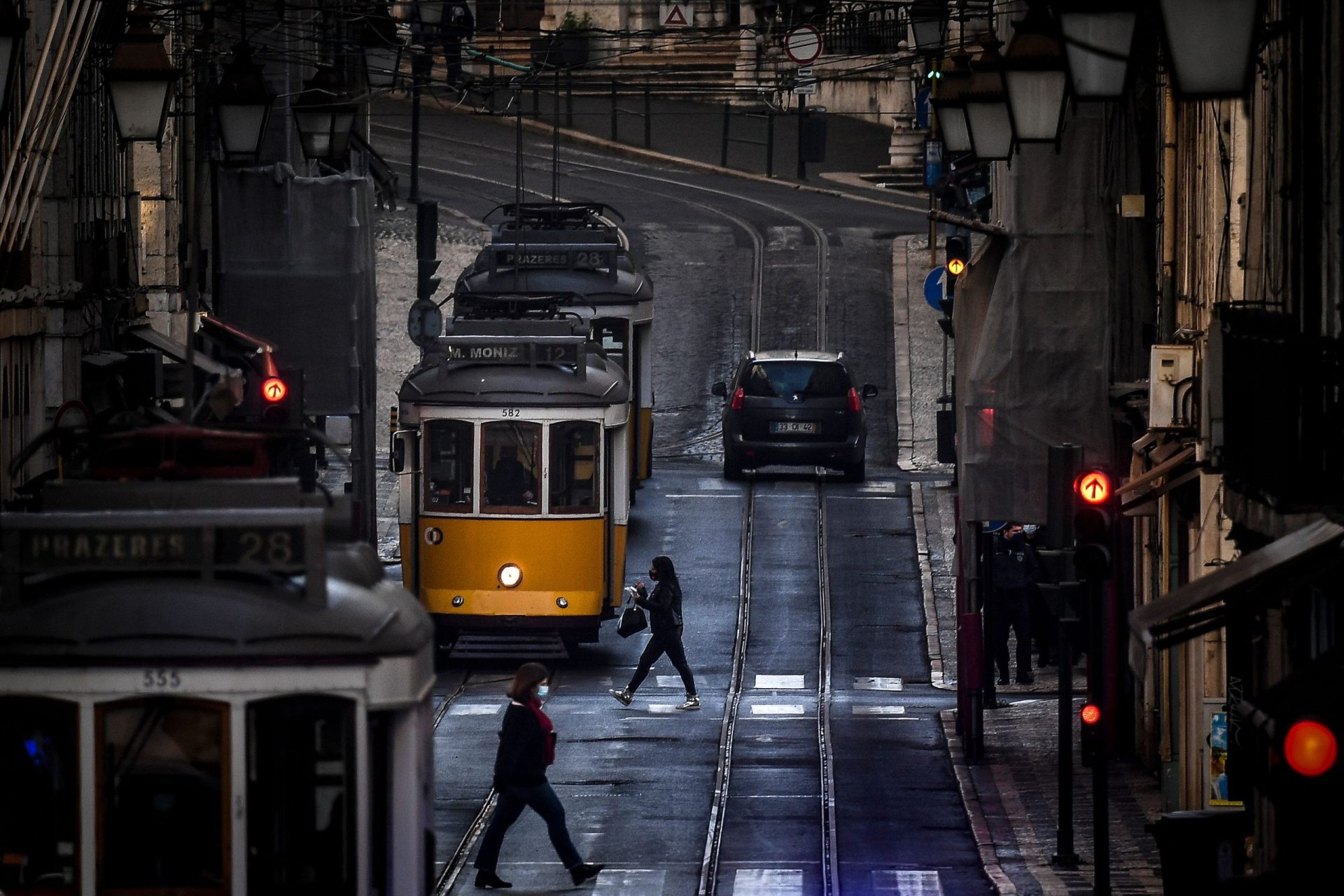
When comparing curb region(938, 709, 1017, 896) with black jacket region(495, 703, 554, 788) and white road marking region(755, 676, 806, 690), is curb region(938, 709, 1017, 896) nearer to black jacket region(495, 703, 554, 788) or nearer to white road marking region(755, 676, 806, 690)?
white road marking region(755, 676, 806, 690)

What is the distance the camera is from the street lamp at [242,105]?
16250 millimetres

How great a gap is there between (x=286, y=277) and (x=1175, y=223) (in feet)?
36.6

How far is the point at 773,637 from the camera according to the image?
2581 cm

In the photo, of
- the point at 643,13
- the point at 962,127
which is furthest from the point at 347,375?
the point at 643,13

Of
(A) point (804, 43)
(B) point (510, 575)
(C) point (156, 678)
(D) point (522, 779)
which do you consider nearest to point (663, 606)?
(B) point (510, 575)

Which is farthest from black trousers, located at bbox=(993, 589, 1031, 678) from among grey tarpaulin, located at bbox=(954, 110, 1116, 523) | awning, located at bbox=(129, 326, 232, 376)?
awning, located at bbox=(129, 326, 232, 376)

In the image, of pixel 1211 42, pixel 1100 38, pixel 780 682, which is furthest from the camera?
pixel 780 682

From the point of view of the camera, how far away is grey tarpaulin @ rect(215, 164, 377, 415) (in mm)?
28438

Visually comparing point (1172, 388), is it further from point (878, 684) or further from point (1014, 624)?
point (1014, 624)

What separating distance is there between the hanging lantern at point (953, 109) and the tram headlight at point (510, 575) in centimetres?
744

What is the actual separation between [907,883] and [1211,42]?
7.96m

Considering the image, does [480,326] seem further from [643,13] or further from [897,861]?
[643,13]

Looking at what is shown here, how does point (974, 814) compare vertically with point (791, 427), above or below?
below

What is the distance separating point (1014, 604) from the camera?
969 inches
